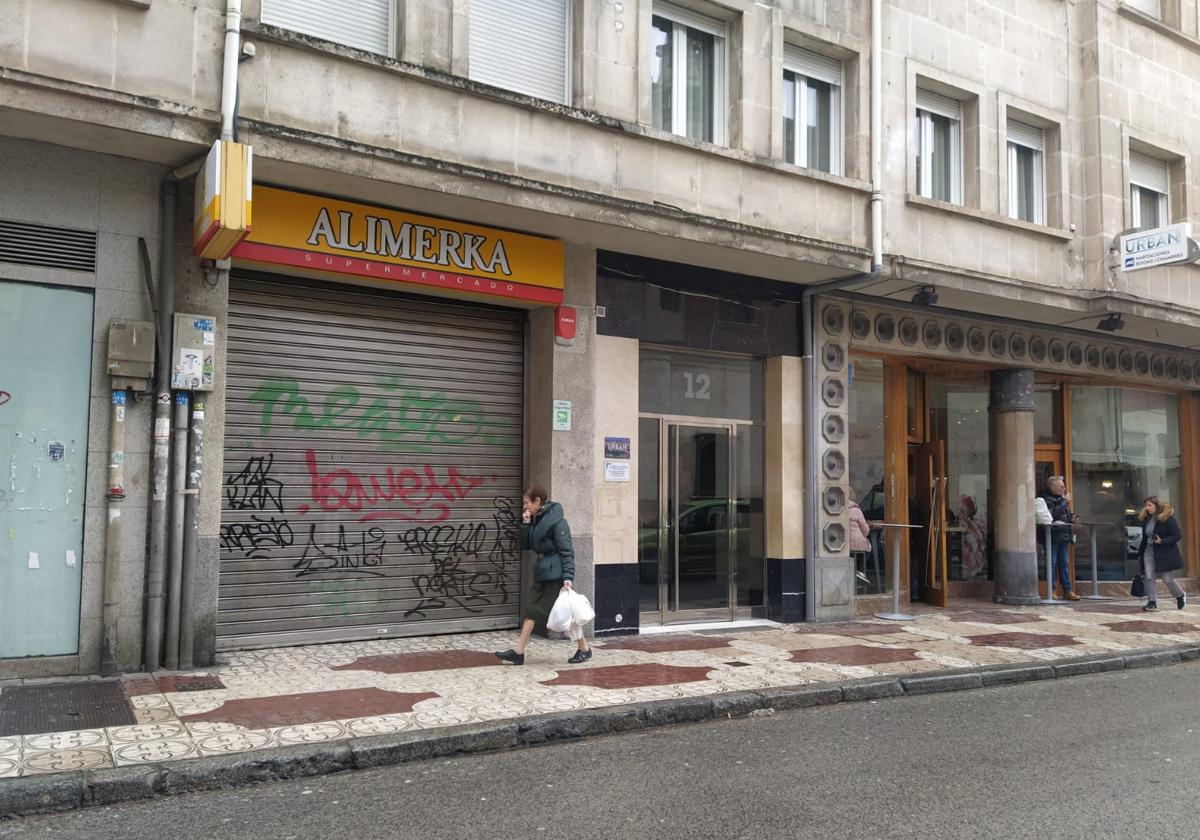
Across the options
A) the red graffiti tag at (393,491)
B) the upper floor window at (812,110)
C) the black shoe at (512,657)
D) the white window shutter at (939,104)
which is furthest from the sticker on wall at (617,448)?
the white window shutter at (939,104)

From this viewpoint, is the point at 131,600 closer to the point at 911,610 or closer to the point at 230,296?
the point at 230,296

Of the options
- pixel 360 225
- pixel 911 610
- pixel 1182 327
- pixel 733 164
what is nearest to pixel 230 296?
pixel 360 225

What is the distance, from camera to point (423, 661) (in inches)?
349

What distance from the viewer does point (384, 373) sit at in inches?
393

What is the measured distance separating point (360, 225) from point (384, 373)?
1.59 metres

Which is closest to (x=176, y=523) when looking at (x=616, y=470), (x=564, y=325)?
(x=564, y=325)

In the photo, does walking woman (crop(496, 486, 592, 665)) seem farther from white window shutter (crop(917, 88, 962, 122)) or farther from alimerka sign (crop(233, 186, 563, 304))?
white window shutter (crop(917, 88, 962, 122))

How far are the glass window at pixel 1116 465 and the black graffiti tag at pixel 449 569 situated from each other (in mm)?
10901

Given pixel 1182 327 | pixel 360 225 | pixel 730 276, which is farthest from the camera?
pixel 1182 327

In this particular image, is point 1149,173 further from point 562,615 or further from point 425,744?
point 425,744

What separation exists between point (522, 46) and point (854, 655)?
702cm

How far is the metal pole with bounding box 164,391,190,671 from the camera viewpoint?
8.12 m

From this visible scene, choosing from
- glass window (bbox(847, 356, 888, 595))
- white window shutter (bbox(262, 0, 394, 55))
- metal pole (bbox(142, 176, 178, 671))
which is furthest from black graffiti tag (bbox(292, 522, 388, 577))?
glass window (bbox(847, 356, 888, 595))

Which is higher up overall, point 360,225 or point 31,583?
point 360,225
